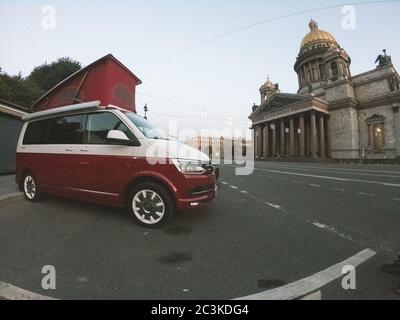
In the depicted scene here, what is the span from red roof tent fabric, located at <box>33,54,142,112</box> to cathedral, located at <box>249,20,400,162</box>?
39.0 metres

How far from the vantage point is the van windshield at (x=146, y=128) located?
4847 millimetres

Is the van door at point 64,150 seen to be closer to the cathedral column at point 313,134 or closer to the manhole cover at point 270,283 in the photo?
the manhole cover at point 270,283

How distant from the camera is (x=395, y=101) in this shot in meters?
40.0

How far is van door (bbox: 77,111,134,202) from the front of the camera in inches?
181

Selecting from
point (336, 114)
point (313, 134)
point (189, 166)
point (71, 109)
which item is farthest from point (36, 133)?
point (336, 114)

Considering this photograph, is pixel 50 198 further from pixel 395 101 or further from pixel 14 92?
pixel 395 101

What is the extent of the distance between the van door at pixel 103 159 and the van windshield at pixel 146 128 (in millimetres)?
249

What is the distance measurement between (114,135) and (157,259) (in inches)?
89.0

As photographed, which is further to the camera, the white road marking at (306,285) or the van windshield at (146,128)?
the van windshield at (146,128)

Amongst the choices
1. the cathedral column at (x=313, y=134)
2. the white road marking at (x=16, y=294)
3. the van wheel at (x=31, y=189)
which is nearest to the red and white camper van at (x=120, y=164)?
the van wheel at (x=31, y=189)

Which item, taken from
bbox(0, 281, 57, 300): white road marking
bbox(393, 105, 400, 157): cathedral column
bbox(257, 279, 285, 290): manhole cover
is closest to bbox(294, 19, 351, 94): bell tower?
bbox(393, 105, 400, 157): cathedral column

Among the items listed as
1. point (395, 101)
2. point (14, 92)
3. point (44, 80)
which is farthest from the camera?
point (395, 101)

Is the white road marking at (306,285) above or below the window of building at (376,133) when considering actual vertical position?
below
